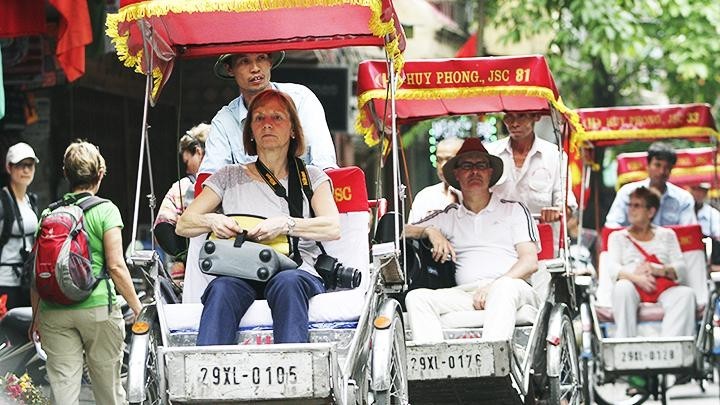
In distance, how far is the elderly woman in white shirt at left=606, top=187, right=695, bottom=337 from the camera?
13.5 meters

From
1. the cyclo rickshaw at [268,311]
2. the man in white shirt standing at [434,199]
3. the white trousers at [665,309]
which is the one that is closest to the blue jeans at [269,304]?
the cyclo rickshaw at [268,311]

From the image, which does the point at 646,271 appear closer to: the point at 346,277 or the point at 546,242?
the point at 546,242

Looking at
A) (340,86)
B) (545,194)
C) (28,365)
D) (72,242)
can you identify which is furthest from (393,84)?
(340,86)

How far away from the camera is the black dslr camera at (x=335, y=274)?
8539 mm

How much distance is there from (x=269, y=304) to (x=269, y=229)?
0.41 metres

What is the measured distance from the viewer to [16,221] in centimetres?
1202

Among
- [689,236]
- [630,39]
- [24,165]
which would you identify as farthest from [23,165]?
[630,39]

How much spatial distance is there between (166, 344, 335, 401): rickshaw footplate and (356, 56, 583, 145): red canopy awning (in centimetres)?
325

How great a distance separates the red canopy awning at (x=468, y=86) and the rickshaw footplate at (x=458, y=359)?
5.84ft

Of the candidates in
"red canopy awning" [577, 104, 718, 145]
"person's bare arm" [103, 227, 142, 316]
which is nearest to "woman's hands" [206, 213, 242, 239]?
"person's bare arm" [103, 227, 142, 316]

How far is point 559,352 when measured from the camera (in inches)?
395

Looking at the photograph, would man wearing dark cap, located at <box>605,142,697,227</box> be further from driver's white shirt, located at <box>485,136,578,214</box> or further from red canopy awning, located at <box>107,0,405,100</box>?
red canopy awning, located at <box>107,0,405,100</box>

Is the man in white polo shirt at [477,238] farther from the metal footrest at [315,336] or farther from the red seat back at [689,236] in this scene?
the red seat back at [689,236]

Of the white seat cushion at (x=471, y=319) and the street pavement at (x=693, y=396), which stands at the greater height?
the white seat cushion at (x=471, y=319)
